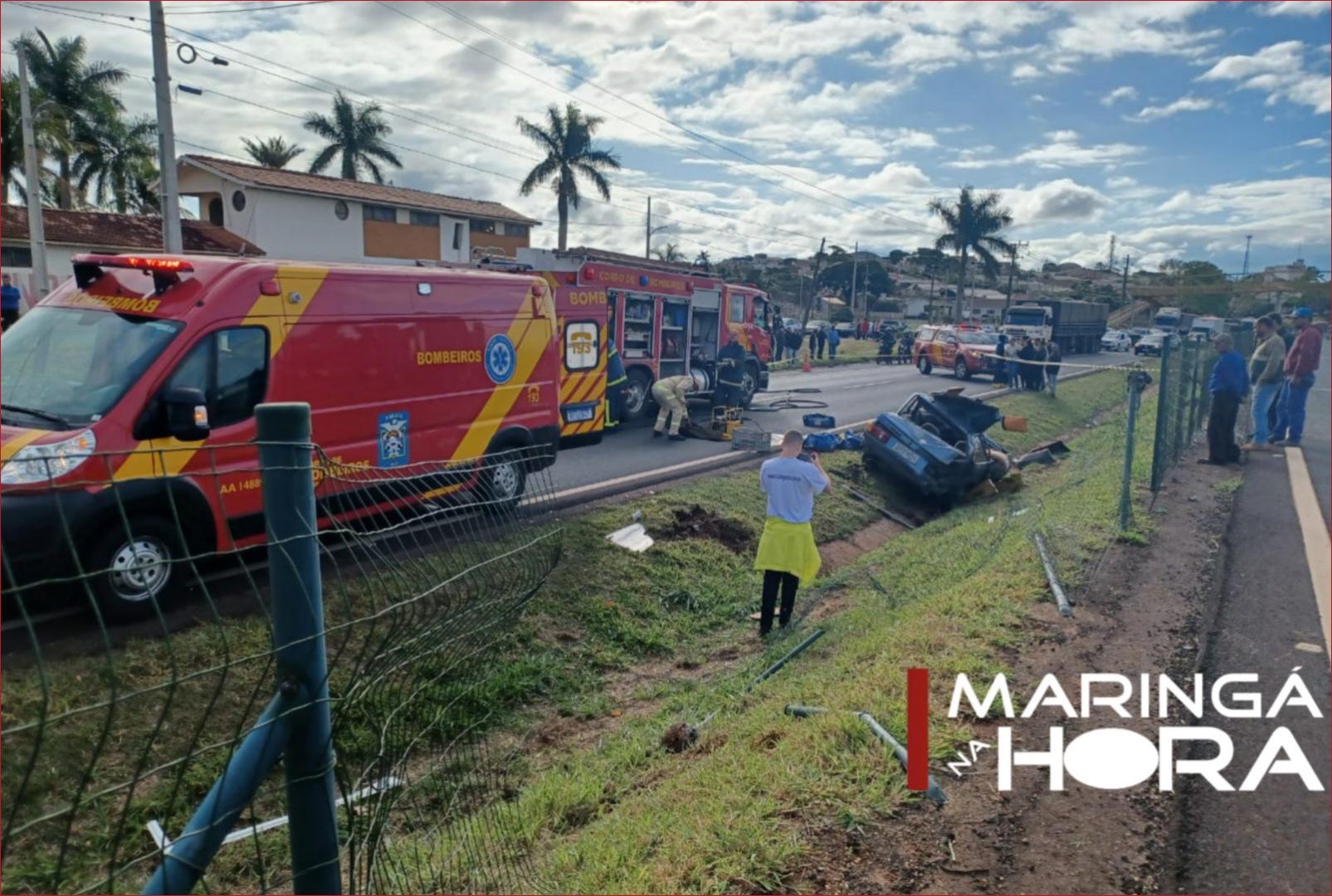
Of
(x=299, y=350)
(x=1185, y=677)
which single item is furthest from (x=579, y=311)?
(x=1185, y=677)

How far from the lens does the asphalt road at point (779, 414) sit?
12.7 metres

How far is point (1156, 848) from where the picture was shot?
364cm

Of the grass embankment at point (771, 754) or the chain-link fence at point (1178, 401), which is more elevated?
the chain-link fence at point (1178, 401)

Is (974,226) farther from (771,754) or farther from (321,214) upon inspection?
(771,754)

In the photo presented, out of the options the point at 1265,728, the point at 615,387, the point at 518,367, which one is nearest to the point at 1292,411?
the point at 615,387

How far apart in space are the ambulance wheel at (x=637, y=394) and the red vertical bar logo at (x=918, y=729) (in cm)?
1230

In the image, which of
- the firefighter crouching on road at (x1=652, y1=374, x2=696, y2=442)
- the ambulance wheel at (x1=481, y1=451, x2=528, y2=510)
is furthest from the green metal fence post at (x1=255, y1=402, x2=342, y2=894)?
the firefighter crouching on road at (x1=652, y1=374, x2=696, y2=442)

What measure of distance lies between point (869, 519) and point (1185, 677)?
23.0ft

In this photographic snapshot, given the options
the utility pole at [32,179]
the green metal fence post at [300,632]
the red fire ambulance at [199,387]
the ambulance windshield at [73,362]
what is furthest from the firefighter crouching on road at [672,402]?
the utility pole at [32,179]

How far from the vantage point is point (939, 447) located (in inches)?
505

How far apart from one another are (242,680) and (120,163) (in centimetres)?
4166

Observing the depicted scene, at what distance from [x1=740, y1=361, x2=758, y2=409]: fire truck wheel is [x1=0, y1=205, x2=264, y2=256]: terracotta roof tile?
17.3 metres

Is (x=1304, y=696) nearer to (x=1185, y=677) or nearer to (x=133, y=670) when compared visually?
(x=1185, y=677)

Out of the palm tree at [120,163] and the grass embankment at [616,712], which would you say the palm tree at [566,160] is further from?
the grass embankment at [616,712]
